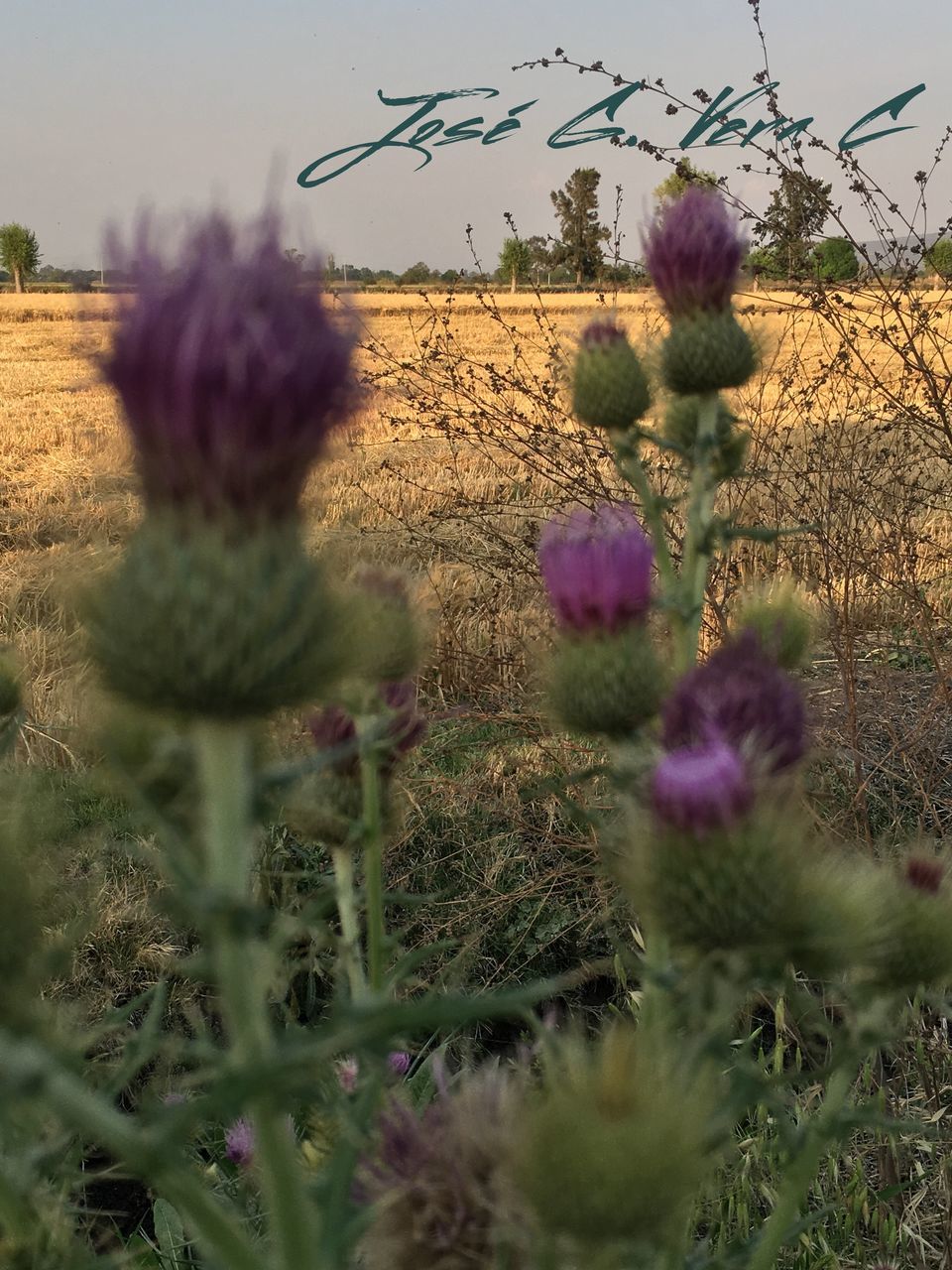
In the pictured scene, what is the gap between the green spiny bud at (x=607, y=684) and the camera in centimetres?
151

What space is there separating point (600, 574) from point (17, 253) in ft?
224

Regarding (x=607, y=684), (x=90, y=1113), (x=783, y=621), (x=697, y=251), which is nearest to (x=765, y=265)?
(x=697, y=251)

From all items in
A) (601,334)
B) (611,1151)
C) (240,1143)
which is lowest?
(240,1143)

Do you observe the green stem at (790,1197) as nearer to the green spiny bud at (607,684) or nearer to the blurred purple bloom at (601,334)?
the green spiny bud at (607,684)

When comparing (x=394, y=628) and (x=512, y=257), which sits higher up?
(x=512, y=257)

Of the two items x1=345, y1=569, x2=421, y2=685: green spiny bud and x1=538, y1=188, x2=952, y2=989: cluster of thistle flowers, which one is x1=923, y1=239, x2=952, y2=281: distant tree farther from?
x1=345, y1=569, x2=421, y2=685: green spiny bud

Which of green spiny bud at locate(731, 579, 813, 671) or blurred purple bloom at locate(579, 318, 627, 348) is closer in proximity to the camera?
green spiny bud at locate(731, 579, 813, 671)

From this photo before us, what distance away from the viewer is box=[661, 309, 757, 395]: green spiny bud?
198 cm

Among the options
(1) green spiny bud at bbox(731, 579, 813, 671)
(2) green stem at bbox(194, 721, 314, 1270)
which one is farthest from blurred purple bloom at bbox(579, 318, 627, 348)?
(2) green stem at bbox(194, 721, 314, 1270)

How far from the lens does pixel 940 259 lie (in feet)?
15.8

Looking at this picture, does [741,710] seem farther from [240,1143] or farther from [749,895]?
[240,1143]

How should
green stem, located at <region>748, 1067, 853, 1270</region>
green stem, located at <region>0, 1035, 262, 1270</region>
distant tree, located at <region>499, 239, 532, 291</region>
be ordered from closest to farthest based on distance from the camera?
green stem, located at <region>0, 1035, 262, 1270</region> < green stem, located at <region>748, 1067, 853, 1270</region> < distant tree, located at <region>499, 239, 532, 291</region>

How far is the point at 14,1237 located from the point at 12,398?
20127 millimetres

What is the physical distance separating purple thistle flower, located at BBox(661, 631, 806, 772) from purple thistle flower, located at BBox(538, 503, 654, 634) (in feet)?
1.17
